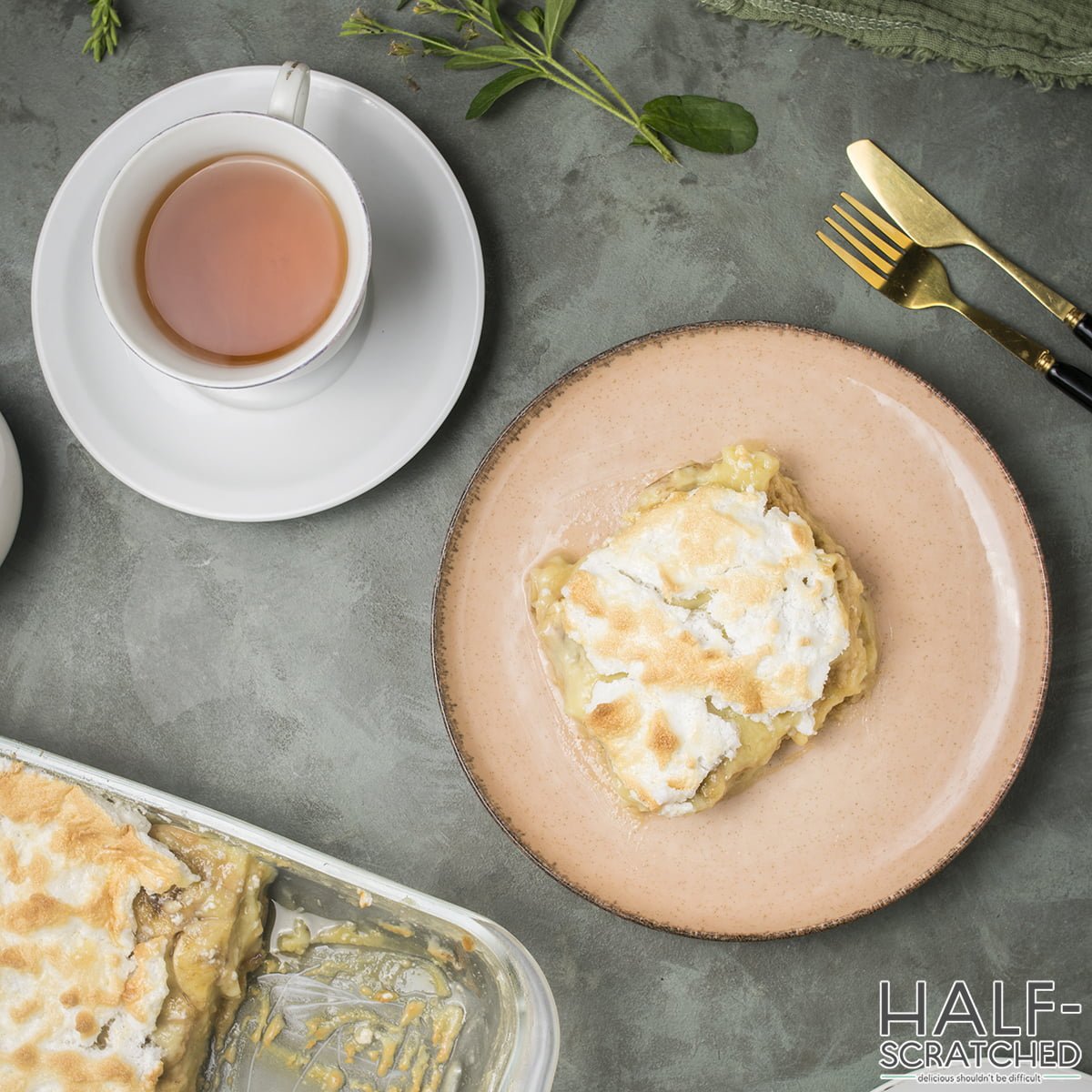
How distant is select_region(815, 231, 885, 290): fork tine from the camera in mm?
2264

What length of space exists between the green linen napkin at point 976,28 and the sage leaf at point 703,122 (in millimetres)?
268

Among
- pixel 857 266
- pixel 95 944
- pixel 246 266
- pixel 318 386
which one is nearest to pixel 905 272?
pixel 857 266

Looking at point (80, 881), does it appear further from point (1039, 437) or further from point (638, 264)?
point (1039, 437)

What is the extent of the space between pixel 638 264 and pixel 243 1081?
79.6 inches

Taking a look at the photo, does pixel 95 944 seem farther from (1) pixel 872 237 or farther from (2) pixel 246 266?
(1) pixel 872 237

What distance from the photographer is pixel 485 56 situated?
2197 millimetres

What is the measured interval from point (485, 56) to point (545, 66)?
0.18m

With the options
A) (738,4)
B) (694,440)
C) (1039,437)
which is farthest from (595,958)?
(738,4)

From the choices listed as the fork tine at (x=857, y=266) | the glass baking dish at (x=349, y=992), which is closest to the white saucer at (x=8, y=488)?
the glass baking dish at (x=349, y=992)

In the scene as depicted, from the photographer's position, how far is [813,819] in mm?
2105

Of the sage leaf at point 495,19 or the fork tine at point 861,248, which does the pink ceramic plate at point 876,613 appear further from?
the sage leaf at point 495,19

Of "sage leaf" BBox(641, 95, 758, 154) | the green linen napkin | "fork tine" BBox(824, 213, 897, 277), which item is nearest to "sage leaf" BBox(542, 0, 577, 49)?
"sage leaf" BBox(641, 95, 758, 154)

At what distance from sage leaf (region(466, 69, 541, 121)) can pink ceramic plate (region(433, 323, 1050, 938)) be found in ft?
2.09

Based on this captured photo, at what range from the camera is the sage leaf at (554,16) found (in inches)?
87.6
